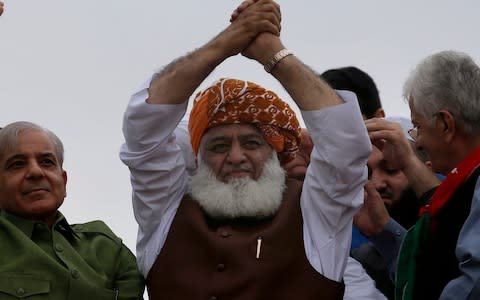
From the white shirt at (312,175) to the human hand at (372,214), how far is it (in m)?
0.32

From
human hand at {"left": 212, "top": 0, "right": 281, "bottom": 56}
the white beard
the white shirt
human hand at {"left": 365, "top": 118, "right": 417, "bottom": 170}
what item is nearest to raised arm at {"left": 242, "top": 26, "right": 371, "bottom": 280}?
the white shirt

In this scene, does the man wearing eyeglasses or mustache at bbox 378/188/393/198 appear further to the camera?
mustache at bbox 378/188/393/198

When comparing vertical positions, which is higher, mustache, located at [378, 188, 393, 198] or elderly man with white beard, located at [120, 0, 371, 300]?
elderly man with white beard, located at [120, 0, 371, 300]

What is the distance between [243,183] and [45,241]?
108cm

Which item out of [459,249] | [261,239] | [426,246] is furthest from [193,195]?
[459,249]

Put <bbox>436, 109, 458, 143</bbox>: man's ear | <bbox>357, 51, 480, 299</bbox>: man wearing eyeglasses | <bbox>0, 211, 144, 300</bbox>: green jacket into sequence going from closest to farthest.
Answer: <bbox>357, 51, 480, 299</bbox>: man wearing eyeglasses
<bbox>436, 109, 458, 143</bbox>: man's ear
<bbox>0, 211, 144, 300</bbox>: green jacket

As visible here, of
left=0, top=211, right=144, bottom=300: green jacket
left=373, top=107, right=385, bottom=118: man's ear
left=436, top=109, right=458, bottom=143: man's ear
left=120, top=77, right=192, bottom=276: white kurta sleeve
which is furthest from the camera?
left=373, top=107, right=385, bottom=118: man's ear

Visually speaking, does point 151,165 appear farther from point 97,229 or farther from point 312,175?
point 312,175

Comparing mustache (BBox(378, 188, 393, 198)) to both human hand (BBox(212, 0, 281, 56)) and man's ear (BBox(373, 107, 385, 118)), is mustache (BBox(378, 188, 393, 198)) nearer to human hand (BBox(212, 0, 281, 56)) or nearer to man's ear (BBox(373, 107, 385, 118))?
man's ear (BBox(373, 107, 385, 118))

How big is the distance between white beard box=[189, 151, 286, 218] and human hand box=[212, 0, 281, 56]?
69cm

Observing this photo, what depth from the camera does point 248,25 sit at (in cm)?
515

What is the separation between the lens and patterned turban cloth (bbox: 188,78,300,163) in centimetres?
536

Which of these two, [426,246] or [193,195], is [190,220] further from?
[426,246]

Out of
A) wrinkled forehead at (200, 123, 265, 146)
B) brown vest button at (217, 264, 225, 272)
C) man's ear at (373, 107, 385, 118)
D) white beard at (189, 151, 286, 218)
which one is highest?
wrinkled forehead at (200, 123, 265, 146)
